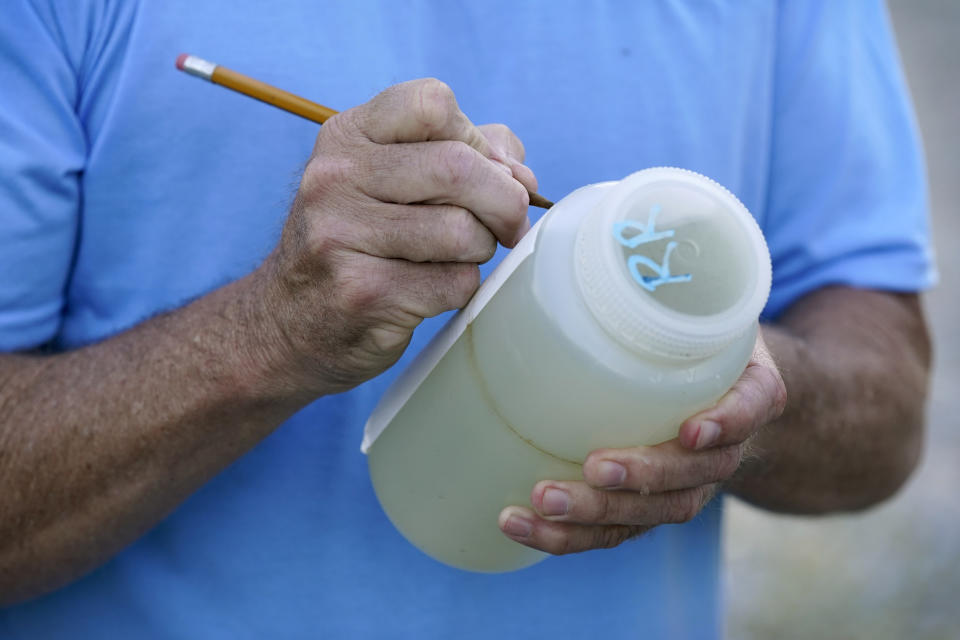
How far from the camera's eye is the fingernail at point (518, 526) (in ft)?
2.78

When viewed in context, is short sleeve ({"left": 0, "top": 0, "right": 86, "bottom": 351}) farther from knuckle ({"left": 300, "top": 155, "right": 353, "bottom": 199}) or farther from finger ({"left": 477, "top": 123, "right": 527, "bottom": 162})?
finger ({"left": 477, "top": 123, "right": 527, "bottom": 162})

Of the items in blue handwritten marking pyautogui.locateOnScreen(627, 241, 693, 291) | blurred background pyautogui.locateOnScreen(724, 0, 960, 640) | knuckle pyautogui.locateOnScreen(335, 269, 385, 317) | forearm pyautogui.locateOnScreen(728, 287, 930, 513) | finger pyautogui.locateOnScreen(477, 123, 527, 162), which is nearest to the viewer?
blue handwritten marking pyautogui.locateOnScreen(627, 241, 693, 291)

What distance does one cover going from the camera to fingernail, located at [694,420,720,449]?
0.77 metres

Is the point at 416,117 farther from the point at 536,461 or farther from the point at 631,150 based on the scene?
the point at 631,150

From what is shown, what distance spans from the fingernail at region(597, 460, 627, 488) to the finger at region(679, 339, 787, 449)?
63 mm

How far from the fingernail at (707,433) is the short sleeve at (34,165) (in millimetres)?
769

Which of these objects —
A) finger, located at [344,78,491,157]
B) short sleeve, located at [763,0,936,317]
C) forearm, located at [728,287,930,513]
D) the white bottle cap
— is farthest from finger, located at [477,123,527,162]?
short sleeve, located at [763,0,936,317]

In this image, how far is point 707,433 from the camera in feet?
2.53

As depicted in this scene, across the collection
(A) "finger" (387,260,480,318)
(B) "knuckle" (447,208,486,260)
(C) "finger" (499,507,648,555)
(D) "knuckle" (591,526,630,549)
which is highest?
(B) "knuckle" (447,208,486,260)

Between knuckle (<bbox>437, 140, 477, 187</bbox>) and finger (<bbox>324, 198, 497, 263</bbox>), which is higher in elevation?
knuckle (<bbox>437, 140, 477, 187</bbox>)

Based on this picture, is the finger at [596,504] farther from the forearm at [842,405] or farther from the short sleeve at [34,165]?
the short sleeve at [34,165]

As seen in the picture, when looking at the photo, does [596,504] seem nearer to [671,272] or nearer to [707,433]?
[707,433]

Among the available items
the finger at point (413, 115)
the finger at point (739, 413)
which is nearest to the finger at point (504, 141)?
the finger at point (413, 115)

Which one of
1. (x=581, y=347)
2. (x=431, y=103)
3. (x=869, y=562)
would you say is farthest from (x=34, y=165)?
(x=869, y=562)
